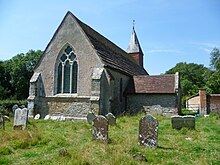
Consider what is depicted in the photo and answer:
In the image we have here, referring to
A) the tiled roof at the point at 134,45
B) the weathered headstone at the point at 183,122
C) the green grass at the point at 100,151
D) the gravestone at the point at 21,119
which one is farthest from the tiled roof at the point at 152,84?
the tiled roof at the point at 134,45

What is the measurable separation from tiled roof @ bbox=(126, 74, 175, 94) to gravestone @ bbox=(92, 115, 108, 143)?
13313 millimetres

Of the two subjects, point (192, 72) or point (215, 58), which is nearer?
point (215, 58)

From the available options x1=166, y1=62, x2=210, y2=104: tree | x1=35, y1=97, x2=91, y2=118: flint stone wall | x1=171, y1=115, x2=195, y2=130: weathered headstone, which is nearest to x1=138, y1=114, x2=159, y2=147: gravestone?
x1=171, y1=115, x2=195, y2=130: weathered headstone

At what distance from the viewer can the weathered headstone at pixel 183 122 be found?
1238cm

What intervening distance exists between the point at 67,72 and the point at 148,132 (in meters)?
13.8

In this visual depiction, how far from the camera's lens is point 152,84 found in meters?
23.4

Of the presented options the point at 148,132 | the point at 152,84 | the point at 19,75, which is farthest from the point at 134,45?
the point at 148,132

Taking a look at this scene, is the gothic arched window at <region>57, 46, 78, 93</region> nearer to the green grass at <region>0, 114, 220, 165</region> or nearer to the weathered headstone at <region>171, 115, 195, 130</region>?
the green grass at <region>0, 114, 220, 165</region>

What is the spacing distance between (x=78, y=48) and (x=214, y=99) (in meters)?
16.1

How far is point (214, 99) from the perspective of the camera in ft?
80.6

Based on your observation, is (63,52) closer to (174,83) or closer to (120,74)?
(120,74)

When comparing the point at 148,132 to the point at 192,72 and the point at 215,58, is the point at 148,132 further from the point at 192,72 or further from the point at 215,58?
the point at 192,72

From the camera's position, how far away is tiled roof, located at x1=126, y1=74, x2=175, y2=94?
22.2m

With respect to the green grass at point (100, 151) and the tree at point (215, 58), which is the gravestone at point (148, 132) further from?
the tree at point (215, 58)
